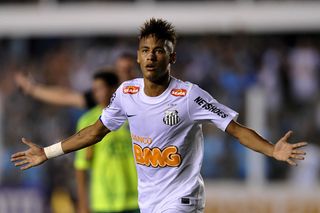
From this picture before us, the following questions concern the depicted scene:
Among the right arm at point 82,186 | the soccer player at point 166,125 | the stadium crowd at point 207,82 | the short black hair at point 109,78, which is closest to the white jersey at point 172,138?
the soccer player at point 166,125

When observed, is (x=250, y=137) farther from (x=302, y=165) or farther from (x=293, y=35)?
(x=293, y=35)

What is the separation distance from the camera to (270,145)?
24.9ft

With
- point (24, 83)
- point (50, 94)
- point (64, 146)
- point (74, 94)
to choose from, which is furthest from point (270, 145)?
point (50, 94)

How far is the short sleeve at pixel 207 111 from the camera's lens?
779cm

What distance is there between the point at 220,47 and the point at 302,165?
2.77 meters

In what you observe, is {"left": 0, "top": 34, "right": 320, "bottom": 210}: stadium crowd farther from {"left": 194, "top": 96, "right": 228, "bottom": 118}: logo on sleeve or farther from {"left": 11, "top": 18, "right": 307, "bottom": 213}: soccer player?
{"left": 194, "top": 96, "right": 228, "bottom": 118}: logo on sleeve

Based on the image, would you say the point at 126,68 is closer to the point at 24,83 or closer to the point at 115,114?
the point at 24,83

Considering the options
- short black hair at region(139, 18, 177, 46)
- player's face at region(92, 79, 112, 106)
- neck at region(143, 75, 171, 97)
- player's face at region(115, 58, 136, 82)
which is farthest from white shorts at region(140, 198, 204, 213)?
player's face at region(115, 58, 136, 82)

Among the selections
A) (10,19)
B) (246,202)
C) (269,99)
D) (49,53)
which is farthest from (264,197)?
(10,19)

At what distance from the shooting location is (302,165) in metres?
16.1

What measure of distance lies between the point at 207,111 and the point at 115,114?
85cm

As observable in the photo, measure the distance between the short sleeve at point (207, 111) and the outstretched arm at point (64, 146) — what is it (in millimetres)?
876

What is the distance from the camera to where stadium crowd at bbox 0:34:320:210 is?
16047 mm

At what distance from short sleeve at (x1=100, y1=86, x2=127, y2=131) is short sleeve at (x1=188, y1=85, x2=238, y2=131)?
0.67 m
